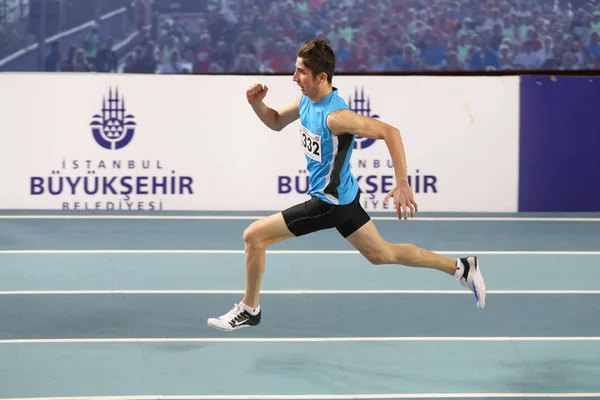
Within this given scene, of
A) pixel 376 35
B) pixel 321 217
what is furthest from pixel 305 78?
pixel 376 35

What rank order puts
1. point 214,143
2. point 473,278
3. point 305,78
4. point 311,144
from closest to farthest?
point 305,78 → point 311,144 → point 473,278 → point 214,143

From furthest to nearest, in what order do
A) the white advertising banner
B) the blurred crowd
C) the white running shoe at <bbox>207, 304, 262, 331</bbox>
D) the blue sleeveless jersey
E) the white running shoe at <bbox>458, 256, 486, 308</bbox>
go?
the blurred crowd → the white advertising banner → the white running shoe at <bbox>458, 256, 486, 308</bbox> → the white running shoe at <bbox>207, 304, 262, 331</bbox> → the blue sleeveless jersey

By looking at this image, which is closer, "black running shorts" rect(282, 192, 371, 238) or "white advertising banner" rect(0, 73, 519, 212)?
"black running shorts" rect(282, 192, 371, 238)

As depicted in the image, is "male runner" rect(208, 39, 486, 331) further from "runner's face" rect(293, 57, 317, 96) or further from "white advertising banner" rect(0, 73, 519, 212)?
"white advertising banner" rect(0, 73, 519, 212)

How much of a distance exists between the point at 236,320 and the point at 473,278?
1.61 m

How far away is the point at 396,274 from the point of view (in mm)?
9367

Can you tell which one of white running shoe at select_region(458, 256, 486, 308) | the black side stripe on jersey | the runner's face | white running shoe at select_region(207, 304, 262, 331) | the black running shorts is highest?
the runner's face

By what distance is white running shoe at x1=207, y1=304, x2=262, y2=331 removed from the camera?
700 cm

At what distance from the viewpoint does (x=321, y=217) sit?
6.78 meters

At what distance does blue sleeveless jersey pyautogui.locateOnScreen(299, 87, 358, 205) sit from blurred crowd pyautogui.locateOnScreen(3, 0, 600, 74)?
9282 mm

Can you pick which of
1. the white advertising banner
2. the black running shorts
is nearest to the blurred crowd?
the white advertising banner

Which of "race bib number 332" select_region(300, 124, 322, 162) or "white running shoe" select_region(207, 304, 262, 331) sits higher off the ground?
"race bib number 332" select_region(300, 124, 322, 162)

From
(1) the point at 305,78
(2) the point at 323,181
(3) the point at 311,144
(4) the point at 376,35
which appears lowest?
(2) the point at 323,181

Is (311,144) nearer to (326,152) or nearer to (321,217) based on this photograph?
(326,152)
